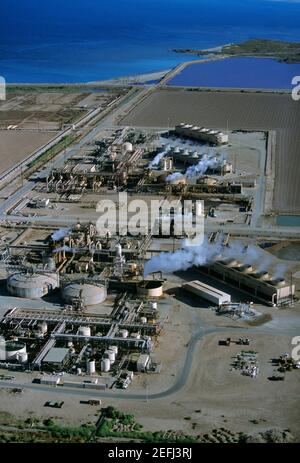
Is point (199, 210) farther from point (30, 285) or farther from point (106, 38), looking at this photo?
point (106, 38)

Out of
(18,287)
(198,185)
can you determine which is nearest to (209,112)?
(198,185)

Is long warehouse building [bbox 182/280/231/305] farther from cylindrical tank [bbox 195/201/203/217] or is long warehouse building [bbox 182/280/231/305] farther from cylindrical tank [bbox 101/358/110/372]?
cylindrical tank [bbox 195/201/203/217]

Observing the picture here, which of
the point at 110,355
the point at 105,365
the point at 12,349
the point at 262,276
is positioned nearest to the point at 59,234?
the point at 262,276

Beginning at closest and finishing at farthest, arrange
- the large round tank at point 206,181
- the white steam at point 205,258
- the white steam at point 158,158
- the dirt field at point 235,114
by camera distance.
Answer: the white steam at point 205,258 → the large round tank at point 206,181 → the white steam at point 158,158 → the dirt field at point 235,114

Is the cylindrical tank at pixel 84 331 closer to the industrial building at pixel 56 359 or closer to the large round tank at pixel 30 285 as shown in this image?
the industrial building at pixel 56 359

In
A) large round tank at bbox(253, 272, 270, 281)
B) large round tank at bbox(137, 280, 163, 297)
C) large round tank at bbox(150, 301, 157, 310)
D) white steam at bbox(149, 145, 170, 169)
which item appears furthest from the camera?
white steam at bbox(149, 145, 170, 169)

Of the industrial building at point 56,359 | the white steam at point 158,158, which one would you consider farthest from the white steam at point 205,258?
the white steam at point 158,158

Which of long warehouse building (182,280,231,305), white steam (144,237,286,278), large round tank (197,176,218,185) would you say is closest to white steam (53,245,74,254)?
white steam (144,237,286,278)
